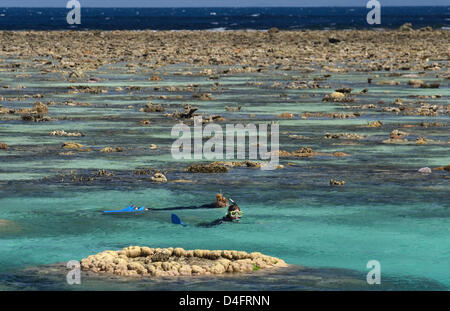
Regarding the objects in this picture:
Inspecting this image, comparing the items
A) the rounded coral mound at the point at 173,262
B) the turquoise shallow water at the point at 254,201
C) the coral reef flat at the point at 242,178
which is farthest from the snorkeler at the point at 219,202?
the rounded coral mound at the point at 173,262

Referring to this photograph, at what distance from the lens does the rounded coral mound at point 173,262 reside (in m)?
16.1

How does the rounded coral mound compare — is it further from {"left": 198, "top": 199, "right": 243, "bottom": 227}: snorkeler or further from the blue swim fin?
{"left": 198, "top": 199, "right": 243, "bottom": 227}: snorkeler

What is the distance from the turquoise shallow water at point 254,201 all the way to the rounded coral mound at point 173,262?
80 centimetres

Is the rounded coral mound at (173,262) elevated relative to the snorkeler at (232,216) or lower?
lower

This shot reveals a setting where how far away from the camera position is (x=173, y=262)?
16.4 meters

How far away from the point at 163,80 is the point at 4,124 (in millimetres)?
26536

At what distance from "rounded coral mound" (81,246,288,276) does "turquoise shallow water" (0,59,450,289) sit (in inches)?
31.6

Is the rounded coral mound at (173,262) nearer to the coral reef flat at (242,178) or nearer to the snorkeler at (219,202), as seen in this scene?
the coral reef flat at (242,178)

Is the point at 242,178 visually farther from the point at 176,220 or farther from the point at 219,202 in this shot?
the point at 176,220

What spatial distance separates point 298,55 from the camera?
9600 cm

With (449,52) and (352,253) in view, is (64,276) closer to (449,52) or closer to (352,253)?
(352,253)

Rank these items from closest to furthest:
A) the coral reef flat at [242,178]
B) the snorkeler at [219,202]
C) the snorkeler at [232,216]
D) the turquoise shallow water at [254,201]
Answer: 1. the coral reef flat at [242,178]
2. the turquoise shallow water at [254,201]
3. the snorkeler at [232,216]
4. the snorkeler at [219,202]

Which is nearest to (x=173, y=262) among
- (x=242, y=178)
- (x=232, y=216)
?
(x=232, y=216)

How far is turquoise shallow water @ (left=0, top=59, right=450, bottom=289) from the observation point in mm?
18109
